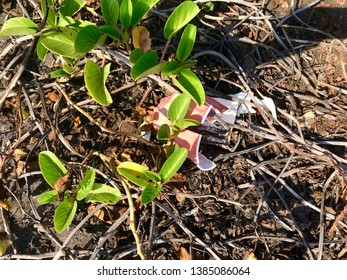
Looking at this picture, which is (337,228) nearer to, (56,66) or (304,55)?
→ (304,55)

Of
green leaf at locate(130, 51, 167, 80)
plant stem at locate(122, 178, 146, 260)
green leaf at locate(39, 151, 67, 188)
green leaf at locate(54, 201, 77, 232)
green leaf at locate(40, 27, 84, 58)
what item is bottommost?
plant stem at locate(122, 178, 146, 260)

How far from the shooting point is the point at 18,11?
1.58 m

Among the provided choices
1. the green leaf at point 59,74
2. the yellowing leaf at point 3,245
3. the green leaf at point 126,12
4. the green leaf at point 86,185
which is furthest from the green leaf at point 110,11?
the yellowing leaf at point 3,245

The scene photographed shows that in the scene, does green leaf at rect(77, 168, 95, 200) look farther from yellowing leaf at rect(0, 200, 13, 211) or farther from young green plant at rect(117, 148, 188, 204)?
yellowing leaf at rect(0, 200, 13, 211)

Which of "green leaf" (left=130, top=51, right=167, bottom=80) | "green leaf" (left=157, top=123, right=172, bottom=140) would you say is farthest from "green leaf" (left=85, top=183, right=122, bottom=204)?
"green leaf" (left=130, top=51, right=167, bottom=80)

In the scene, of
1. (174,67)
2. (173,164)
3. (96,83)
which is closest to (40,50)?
(96,83)

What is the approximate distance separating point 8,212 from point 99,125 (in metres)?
0.42

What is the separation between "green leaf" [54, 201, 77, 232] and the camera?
1.27 m

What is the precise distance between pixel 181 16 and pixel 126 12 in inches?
6.3

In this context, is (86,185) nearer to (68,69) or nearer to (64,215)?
(64,215)

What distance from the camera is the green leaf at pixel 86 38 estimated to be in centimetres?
121

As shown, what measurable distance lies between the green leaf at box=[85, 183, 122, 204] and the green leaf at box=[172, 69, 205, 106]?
0.36 m

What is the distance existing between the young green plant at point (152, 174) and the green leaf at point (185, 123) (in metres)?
0.10
